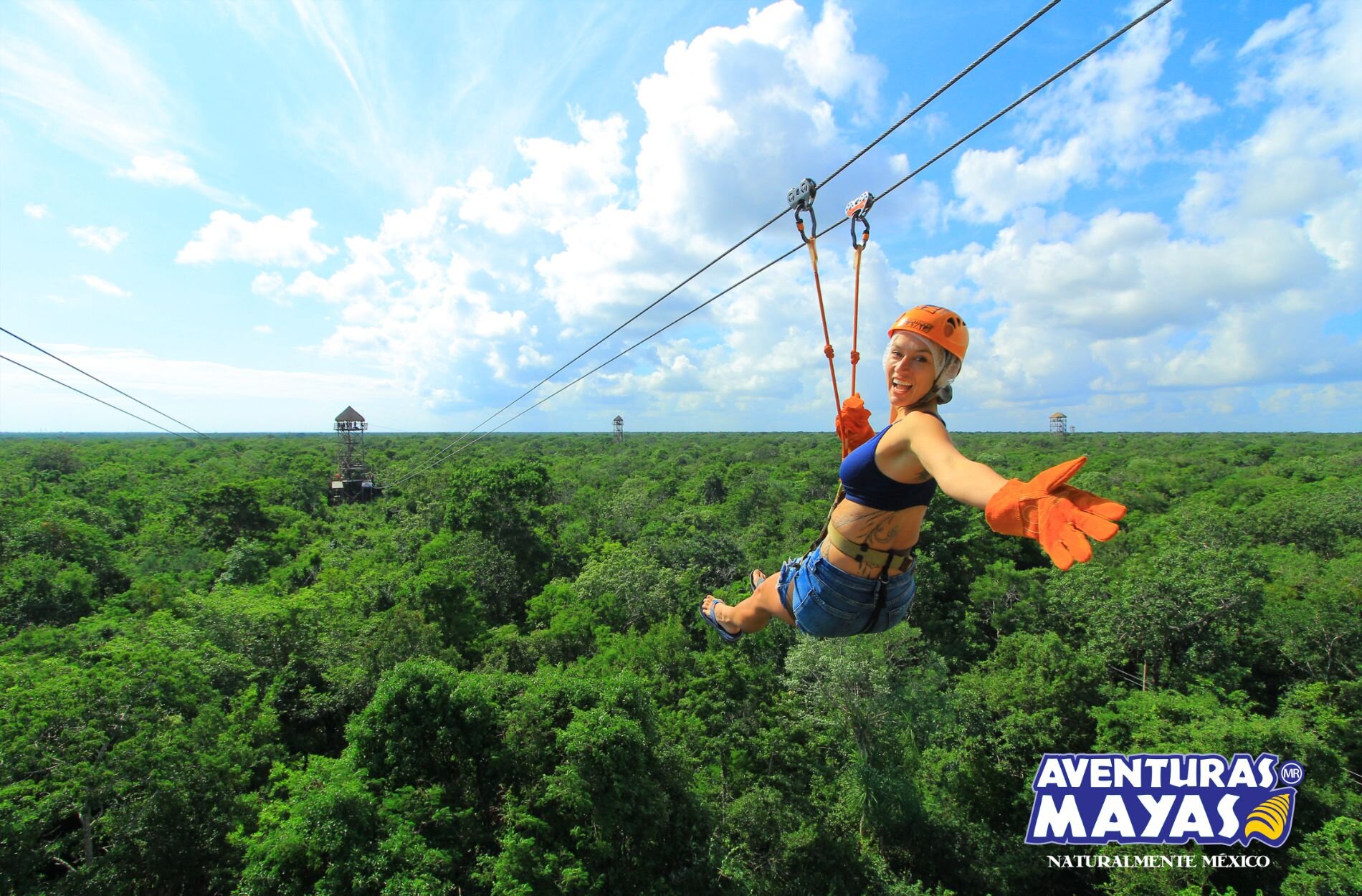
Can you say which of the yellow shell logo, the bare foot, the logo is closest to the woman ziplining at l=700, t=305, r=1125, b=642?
the bare foot

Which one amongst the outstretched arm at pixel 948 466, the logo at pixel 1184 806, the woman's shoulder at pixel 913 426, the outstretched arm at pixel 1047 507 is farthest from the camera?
the logo at pixel 1184 806

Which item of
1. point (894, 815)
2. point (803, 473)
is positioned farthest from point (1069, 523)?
point (803, 473)

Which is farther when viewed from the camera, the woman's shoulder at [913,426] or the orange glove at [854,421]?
the orange glove at [854,421]

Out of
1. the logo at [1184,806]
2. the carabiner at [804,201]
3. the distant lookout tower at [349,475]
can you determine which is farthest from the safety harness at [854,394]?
the distant lookout tower at [349,475]

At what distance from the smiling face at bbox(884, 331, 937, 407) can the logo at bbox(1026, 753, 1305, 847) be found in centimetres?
1626

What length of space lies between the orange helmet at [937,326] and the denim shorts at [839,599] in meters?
1.53

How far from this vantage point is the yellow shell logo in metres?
13.8

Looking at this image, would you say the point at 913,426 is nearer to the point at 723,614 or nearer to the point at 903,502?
the point at 903,502

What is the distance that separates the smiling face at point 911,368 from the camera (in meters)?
3.39

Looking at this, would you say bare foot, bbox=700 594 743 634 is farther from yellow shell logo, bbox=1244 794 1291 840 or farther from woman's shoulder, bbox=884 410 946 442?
yellow shell logo, bbox=1244 794 1291 840

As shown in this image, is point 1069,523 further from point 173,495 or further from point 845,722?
point 173,495

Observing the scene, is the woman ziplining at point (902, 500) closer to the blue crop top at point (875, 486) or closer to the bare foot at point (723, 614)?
the blue crop top at point (875, 486)

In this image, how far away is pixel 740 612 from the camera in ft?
17.5

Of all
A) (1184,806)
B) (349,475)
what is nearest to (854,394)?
Answer: (1184,806)
